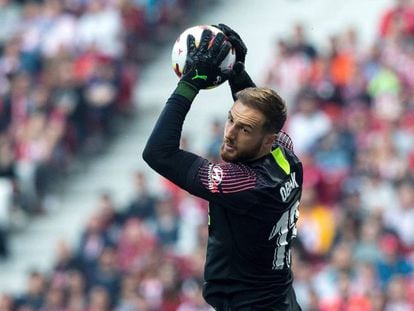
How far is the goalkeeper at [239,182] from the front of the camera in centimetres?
570

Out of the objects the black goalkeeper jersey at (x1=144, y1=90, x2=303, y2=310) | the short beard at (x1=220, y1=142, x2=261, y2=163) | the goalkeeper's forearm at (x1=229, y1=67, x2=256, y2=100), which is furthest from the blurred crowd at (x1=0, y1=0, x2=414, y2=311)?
the short beard at (x1=220, y1=142, x2=261, y2=163)

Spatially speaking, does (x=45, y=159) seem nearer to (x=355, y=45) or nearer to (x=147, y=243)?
(x=147, y=243)

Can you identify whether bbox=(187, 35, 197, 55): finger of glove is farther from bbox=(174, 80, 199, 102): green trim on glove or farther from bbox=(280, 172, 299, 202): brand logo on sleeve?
bbox=(280, 172, 299, 202): brand logo on sleeve

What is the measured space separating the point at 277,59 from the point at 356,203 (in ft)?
9.89

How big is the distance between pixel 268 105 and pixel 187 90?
0.37 m

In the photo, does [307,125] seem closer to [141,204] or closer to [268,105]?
[141,204]

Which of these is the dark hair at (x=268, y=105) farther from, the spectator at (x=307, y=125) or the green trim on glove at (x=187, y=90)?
the spectator at (x=307, y=125)

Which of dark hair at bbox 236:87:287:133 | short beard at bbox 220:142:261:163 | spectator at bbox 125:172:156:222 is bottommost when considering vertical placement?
spectator at bbox 125:172:156:222

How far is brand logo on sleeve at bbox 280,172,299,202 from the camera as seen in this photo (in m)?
5.82

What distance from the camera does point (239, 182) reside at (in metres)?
5.71

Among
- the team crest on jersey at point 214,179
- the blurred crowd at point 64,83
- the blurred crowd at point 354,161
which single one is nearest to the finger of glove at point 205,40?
the team crest on jersey at point 214,179

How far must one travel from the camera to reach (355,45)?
14203 millimetres

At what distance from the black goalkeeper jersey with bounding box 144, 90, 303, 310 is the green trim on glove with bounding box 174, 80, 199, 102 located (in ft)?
0.09

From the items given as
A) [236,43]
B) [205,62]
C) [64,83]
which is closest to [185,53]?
[205,62]
